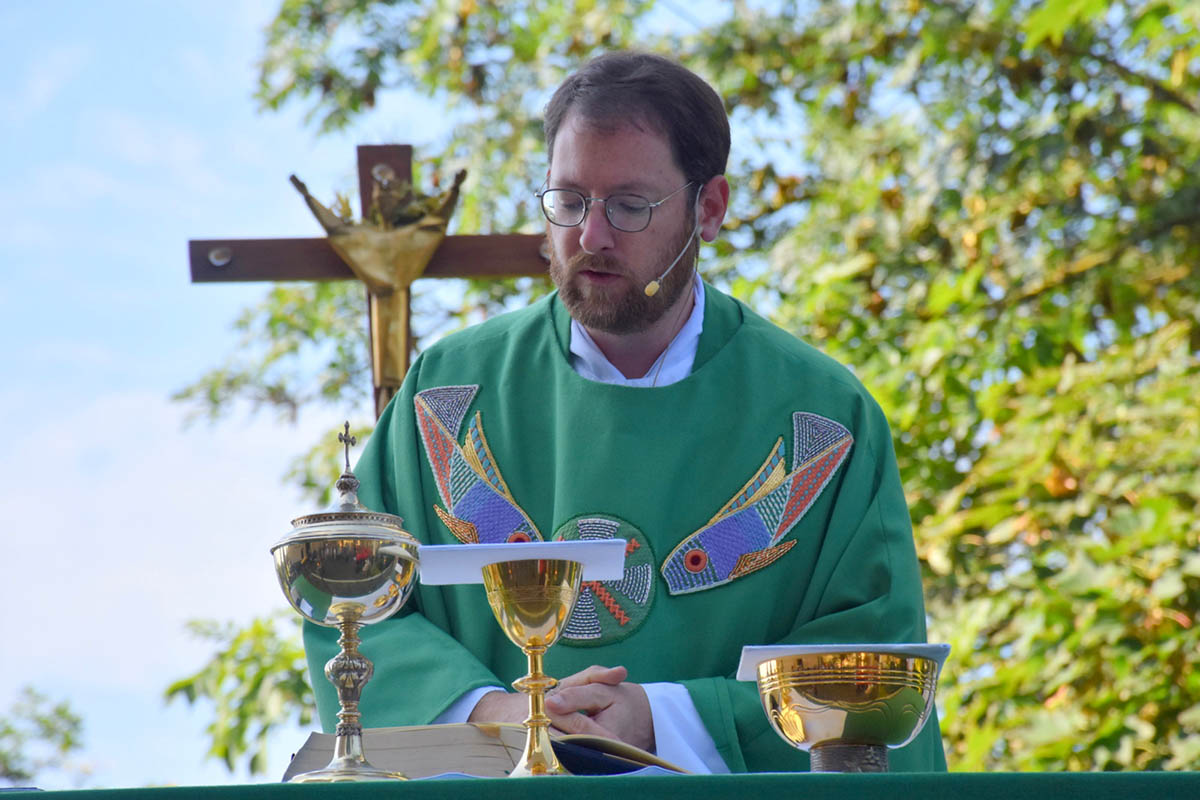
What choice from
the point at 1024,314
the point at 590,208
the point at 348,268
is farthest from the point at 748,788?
the point at 1024,314

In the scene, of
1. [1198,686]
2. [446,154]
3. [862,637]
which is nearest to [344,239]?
[862,637]

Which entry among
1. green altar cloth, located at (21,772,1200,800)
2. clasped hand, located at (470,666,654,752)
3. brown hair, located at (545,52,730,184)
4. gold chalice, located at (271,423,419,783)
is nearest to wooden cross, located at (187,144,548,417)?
brown hair, located at (545,52,730,184)

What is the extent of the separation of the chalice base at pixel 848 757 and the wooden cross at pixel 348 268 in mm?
2621

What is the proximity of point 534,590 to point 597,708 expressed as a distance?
0.53 m

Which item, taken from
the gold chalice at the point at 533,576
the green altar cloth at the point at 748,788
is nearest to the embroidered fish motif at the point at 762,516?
the gold chalice at the point at 533,576

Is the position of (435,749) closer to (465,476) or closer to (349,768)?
(349,768)

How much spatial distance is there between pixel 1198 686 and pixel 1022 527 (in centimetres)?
87

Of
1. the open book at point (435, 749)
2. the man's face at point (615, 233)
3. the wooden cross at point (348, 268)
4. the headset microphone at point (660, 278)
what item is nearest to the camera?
the open book at point (435, 749)

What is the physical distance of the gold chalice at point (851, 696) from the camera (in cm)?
204

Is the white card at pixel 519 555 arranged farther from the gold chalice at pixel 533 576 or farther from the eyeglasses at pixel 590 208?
the eyeglasses at pixel 590 208

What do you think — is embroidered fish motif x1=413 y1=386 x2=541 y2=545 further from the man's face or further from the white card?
the white card

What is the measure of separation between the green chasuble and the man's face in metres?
0.21

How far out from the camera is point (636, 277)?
3.15 m

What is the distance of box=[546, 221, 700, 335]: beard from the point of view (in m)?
3.10
